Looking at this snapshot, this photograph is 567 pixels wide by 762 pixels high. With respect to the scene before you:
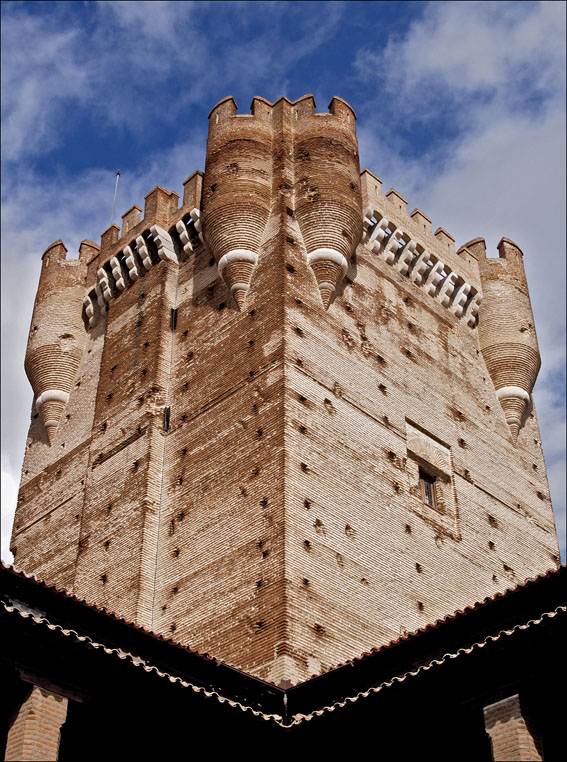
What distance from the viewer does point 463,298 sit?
21.1m

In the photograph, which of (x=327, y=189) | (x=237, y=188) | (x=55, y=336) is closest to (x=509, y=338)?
(x=327, y=189)

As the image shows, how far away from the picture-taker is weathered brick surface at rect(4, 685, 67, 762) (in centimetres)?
974

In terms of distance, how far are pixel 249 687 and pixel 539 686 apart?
341 centimetres

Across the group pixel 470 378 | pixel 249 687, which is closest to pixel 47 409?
pixel 470 378

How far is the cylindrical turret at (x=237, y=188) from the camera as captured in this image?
17922 millimetres

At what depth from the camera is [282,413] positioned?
51.2 feet

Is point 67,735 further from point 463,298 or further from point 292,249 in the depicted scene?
point 463,298

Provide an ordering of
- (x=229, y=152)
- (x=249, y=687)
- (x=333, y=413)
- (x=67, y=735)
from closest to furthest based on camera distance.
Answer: (x=67, y=735) < (x=249, y=687) < (x=333, y=413) < (x=229, y=152)

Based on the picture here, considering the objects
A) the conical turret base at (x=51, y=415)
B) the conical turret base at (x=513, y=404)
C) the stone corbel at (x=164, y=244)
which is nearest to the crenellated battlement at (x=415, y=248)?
the conical turret base at (x=513, y=404)

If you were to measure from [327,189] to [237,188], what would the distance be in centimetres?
147

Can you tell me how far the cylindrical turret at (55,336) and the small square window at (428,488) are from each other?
6.65 meters

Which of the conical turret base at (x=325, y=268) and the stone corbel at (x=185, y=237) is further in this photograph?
the stone corbel at (x=185, y=237)

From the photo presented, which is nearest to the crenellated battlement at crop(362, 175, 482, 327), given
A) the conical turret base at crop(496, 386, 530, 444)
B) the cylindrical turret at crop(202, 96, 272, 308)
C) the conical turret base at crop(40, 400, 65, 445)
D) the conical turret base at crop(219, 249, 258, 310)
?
the conical turret base at crop(496, 386, 530, 444)

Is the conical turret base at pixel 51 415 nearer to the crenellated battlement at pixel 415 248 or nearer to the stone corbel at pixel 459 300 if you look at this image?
the crenellated battlement at pixel 415 248
